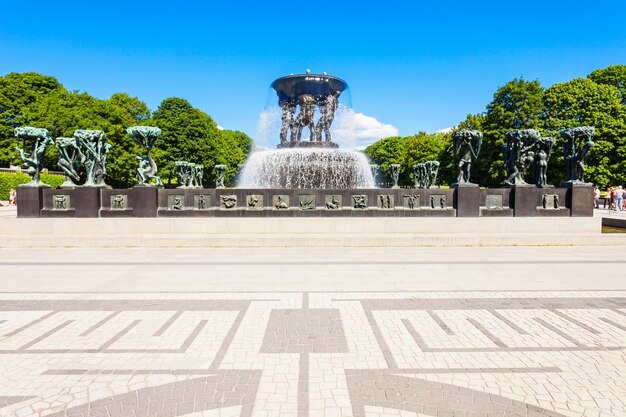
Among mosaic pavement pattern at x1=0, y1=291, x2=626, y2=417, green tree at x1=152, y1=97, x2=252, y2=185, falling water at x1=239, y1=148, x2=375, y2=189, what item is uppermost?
green tree at x1=152, y1=97, x2=252, y2=185

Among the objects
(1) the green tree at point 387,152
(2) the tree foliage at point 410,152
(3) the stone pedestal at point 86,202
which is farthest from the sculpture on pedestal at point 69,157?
(1) the green tree at point 387,152

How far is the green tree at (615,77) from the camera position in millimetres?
40969

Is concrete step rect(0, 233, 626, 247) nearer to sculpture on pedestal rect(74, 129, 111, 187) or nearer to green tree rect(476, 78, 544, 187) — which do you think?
sculpture on pedestal rect(74, 129, 111, 187)

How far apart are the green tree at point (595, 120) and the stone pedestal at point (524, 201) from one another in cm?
2324

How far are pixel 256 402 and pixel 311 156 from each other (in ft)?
50.4

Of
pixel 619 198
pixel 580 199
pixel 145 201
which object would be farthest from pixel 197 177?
pixel 619 198

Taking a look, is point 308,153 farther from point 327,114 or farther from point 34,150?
point 34,150

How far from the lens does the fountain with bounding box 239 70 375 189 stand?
60.5 ft

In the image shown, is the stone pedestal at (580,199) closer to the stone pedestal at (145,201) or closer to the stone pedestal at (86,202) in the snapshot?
the stone pedestal at (145,201)

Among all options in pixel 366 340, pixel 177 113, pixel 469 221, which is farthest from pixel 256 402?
pixel 177 113

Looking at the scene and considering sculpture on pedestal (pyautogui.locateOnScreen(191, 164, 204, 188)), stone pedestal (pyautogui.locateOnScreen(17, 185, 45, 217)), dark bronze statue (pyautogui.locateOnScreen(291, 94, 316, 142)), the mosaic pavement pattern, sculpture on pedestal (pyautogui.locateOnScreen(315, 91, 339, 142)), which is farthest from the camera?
sculpture on pedestal (pyautogui.locateOnScreen(191, 164, 204, 188))

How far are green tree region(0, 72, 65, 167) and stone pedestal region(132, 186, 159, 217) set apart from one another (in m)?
42.9

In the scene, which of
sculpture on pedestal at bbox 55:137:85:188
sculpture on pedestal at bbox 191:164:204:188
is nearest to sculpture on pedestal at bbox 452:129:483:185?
sculpture on pedestal at bbox 55:137:85:188

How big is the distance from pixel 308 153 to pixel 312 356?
1447cm
